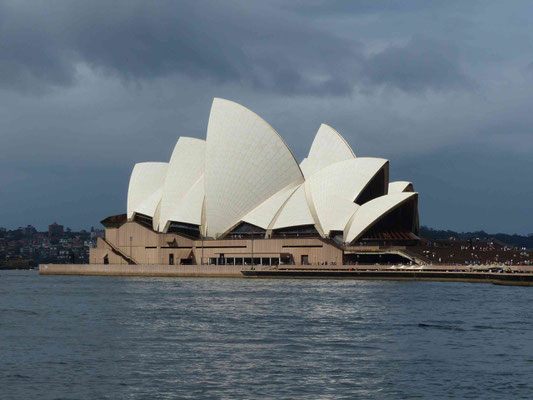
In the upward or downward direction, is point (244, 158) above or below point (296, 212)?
above

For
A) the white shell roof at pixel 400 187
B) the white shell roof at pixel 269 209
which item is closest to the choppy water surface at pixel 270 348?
the white shell roof at pixel 269 209

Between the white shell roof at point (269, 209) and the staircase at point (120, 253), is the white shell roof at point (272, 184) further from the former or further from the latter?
the staircase at point (120, 253)

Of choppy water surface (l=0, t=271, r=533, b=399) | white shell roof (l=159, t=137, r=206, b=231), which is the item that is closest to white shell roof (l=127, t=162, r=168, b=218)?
white shell roof (l=159, t=137, r=206, b=231)

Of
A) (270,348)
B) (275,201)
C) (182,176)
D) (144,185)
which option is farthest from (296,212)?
(270,348)

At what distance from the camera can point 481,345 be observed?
26578 mm

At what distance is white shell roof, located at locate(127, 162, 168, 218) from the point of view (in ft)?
310

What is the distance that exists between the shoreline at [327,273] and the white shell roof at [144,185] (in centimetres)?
828

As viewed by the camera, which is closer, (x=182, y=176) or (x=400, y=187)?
(x=400, y=187)

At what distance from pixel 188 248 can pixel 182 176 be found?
26.4ft

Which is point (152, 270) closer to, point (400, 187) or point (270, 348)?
point (400, 187)

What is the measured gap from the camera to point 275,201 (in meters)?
81.9

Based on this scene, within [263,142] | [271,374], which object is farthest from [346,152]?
[271,374]

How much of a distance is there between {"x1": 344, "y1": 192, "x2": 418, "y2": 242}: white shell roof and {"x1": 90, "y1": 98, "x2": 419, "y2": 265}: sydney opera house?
3.8 inches

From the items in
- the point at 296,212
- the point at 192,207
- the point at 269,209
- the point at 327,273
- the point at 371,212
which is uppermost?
the point at 192,207
